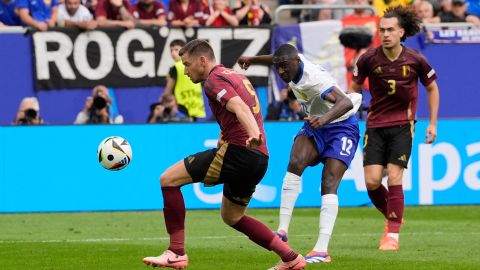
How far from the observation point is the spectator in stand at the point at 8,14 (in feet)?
64.6

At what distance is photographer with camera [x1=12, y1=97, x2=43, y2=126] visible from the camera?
713 inches

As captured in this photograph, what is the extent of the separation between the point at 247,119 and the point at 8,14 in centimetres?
1157

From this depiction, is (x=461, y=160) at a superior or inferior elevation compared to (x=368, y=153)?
inferior

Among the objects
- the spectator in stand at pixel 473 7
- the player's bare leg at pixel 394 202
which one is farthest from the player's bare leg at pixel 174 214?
the spectator in stand at pixel 473 7

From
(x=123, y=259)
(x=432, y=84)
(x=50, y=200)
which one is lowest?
(x=50, y=200)

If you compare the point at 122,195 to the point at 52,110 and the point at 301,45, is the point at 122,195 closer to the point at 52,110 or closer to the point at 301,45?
the point at 52,110

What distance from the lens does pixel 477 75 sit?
2194 cm

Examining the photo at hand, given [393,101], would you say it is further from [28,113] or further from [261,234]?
[28,113]

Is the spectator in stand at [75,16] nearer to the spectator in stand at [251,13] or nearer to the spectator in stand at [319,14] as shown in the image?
the spectator in stand at [251,13]

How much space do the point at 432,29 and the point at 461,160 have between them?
13.9 ft

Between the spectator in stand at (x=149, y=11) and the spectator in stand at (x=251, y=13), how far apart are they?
153 cm

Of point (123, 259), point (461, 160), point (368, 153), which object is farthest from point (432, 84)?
point (461, 160)

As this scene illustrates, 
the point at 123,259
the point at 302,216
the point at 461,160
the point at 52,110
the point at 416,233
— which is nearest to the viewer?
the point at 123,259

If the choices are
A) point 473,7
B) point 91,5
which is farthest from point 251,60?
point 473,7
